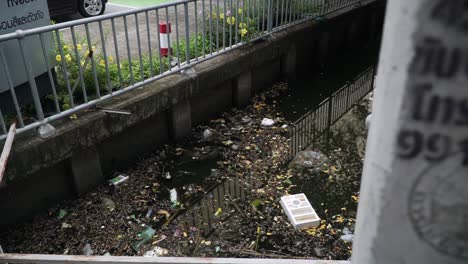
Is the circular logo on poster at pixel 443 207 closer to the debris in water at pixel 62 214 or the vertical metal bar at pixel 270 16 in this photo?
the debris in water at pixel 62 214

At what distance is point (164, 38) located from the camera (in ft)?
15.8

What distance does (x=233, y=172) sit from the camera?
15.2ft

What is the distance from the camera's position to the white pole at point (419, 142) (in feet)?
3.10

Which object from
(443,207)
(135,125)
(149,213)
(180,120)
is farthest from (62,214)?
(443,207)

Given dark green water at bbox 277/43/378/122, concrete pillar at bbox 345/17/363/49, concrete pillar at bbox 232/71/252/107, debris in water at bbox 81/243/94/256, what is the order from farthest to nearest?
concrete pillar at bbox 345/17/363/49 → dark green water at bbox 277/43/378/122 → concrete pillar at bbox 232/71/252/107 → debris in water at bbox 81/243/94/256

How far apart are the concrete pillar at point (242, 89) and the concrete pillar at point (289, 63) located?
1207mm

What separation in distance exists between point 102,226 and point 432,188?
329cm

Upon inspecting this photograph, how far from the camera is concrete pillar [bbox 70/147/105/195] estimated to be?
13.2 ft

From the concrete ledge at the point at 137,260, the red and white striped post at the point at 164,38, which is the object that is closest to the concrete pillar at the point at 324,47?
the red and white striped post at the point at 164,38

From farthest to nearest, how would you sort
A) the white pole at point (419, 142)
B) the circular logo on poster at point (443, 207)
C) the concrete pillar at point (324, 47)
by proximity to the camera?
the concrete pillar at point (324, 47) < the circular logo on poster at point (443, 207) < the white pole at point (419, 142)

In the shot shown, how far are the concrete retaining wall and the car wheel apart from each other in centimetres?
433

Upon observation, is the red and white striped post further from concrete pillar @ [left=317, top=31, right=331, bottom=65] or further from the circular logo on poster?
concrete pillar @ [left=317, top=31, right=331, bottom=65]

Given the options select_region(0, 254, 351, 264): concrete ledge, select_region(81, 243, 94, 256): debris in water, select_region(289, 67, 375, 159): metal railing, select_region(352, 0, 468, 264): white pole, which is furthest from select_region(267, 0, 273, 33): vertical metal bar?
select_region(352, 0, 468, 264): white pole

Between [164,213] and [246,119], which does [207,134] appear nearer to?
[246,119]
